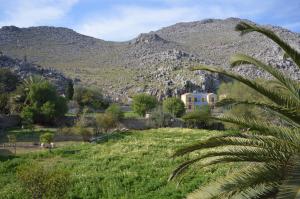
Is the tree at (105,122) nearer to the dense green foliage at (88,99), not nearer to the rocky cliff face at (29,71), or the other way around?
the dense green foliage at (88,99)

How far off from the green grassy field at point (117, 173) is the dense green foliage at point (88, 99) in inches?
1805

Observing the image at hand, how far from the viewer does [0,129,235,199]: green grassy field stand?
50.7 feet

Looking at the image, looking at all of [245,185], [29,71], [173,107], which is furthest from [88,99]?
[245,185]

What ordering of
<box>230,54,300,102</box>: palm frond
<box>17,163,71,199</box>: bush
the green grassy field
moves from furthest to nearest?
the green grassy field, <box>17,163,71,199</box>: bush, <box>230,54,300,102</box>: palm frond

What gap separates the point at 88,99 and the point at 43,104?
19021mm

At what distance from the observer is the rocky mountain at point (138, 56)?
355 ft

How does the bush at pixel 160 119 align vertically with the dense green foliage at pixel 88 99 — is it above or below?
below

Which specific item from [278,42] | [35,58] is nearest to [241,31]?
[278,42]

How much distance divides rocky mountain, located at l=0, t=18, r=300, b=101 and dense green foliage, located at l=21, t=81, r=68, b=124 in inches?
1667

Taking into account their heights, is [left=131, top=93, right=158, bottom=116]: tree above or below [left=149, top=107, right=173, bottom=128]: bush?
above

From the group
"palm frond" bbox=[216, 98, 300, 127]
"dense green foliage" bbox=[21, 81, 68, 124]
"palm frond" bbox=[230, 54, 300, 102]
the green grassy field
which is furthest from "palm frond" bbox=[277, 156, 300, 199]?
"dense green foliage" bbox=[21, 81, 68, 124]

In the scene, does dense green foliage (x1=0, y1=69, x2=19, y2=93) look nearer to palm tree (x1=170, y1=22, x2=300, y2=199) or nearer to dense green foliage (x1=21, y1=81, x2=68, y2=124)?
dense green foliage (x1=21, y1=81, x2=68, y2=124)

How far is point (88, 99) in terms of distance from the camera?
73750 millimetres

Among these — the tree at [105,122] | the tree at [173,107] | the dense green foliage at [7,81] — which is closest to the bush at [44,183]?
the tree at [105,122]
